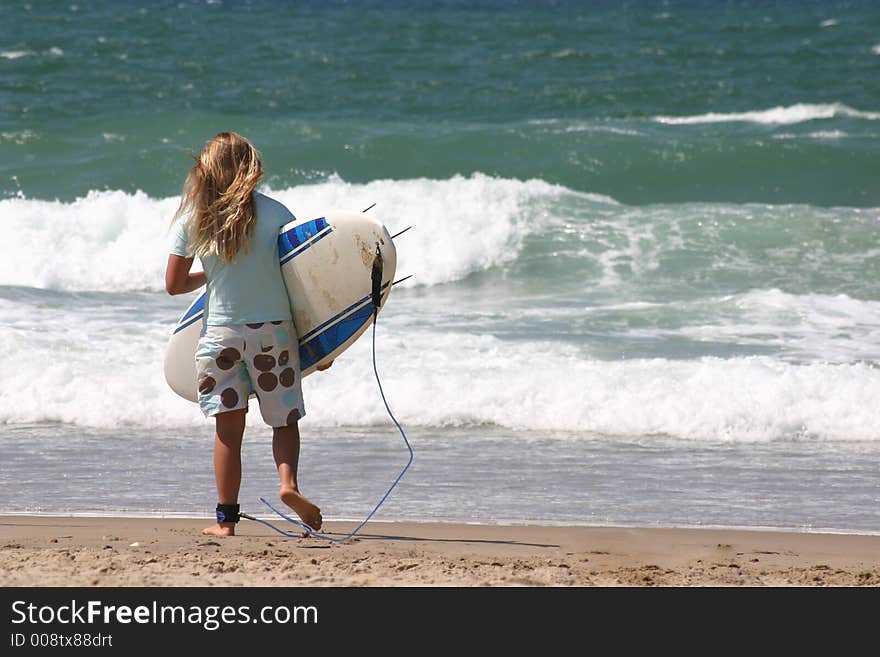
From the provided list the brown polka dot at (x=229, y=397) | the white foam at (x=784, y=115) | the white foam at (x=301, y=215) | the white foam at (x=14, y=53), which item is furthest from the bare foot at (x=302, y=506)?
the white foam at (x=14, y=53)

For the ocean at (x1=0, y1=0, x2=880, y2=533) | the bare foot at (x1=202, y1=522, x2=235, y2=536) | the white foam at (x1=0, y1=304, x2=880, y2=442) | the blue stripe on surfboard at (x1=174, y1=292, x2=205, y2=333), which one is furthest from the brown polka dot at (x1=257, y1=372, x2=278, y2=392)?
the white foam at (x1=0, y1=304, x2=880, y2=442)

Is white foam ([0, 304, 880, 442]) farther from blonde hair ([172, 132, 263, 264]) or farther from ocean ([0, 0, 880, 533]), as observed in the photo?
blonde hair ([172, 132, 263, 264])

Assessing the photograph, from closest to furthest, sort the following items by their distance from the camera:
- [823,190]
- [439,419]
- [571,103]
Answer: [439,419]
[823,190]
[571,103]

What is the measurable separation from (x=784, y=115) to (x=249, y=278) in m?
15.9

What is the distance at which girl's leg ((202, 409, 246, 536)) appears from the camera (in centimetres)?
446

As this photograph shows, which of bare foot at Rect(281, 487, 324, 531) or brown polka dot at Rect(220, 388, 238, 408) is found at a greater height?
brown polka dot at Rect(220, 388, 238, 408)

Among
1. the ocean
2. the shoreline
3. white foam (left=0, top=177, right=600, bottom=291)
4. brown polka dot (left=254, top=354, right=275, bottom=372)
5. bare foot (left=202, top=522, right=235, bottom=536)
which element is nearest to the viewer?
brown polka dot (left=254, top=354, right=275, bottom=372)

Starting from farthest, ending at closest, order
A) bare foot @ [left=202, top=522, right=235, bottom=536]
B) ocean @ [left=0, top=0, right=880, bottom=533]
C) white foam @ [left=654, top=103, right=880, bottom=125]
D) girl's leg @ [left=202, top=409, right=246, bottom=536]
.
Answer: white foam @ [left=654, top=103, right=880, bottom=125]
ocean @ [left=0, top=0, right=880, bottom=533]
bare foot @ [left=202, top=522, right=235, bottom=536]
girl's leg @ [left=202, top=409, right=246, bottom=536]

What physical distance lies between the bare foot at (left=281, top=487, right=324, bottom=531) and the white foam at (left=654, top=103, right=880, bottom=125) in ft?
48.4

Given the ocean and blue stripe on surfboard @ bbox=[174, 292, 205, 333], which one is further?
the ocean

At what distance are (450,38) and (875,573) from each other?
21.3 m
